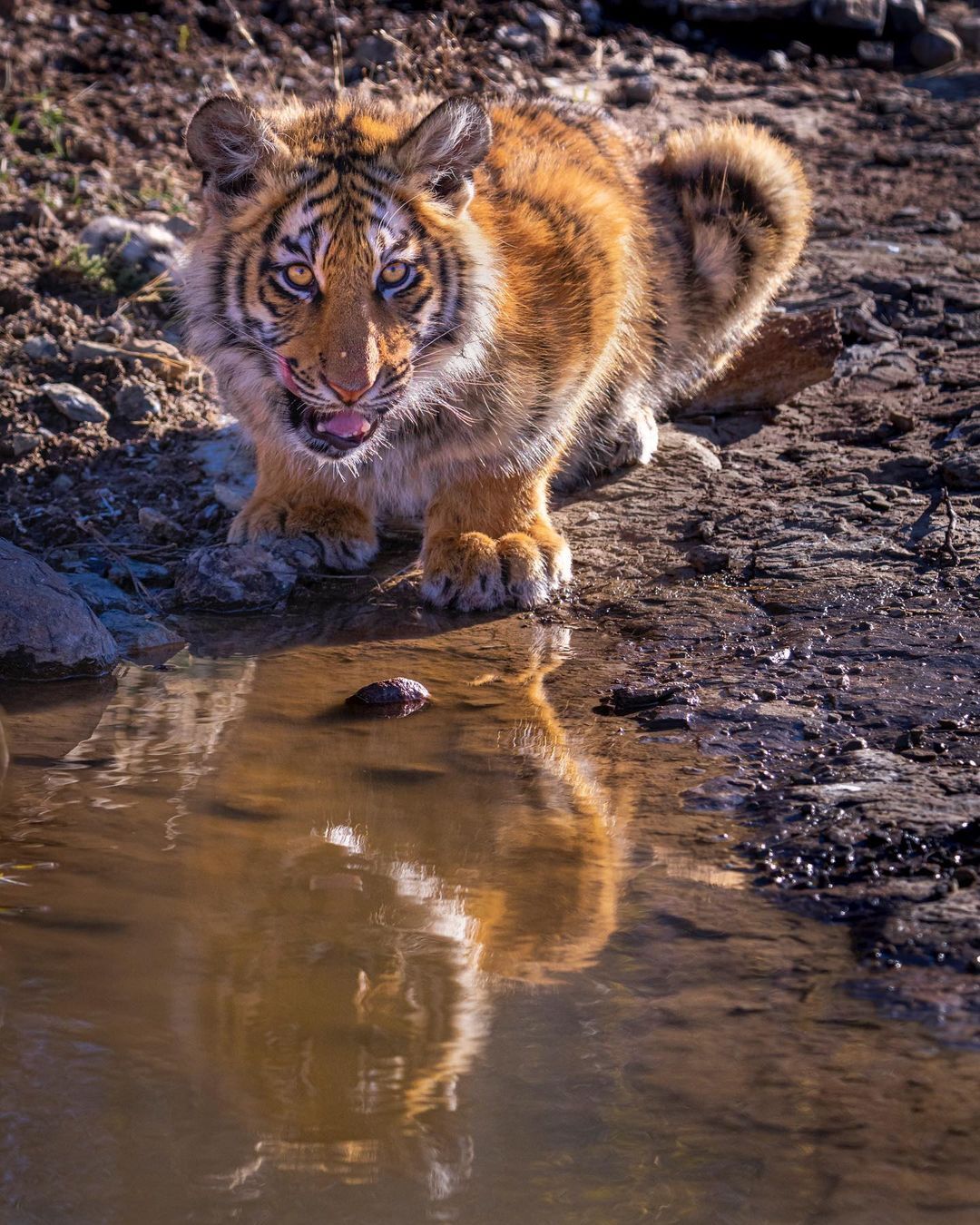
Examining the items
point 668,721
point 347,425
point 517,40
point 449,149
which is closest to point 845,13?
point 517,40

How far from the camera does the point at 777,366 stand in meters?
5.30

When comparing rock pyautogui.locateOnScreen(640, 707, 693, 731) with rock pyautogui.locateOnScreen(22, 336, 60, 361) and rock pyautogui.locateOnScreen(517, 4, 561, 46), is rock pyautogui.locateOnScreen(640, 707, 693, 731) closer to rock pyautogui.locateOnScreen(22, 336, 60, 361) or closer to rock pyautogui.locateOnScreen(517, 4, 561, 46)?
rock pyautogui.locateOnScreen(22, 336, 60, 361)

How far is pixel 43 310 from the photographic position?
5.39 m

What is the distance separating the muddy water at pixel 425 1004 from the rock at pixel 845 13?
7.57 m

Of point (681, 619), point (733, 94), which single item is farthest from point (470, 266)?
point (733, 94)

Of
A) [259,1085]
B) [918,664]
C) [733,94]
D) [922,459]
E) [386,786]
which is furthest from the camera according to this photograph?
[733,94]

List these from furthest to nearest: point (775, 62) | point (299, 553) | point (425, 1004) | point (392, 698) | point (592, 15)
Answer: point (775, 62) < point (592, 15) < point (299, 553) < point (392, 698) < point (425, 1004)

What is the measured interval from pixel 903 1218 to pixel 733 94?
7.90m

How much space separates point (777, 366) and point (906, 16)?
18.3 ft

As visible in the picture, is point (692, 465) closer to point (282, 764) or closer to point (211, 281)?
point (211, 281)

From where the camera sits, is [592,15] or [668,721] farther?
[592,15]

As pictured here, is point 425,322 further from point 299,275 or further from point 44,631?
point 44,631

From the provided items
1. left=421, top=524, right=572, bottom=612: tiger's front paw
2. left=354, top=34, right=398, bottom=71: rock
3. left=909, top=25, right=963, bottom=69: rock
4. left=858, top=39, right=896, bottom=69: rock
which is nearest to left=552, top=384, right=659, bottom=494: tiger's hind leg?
left=421, top=524, right=572, bottom=612: tiger's front paw

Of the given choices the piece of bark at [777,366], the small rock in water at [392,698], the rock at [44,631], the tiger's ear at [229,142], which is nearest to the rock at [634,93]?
the piece of bark at [777,366]
